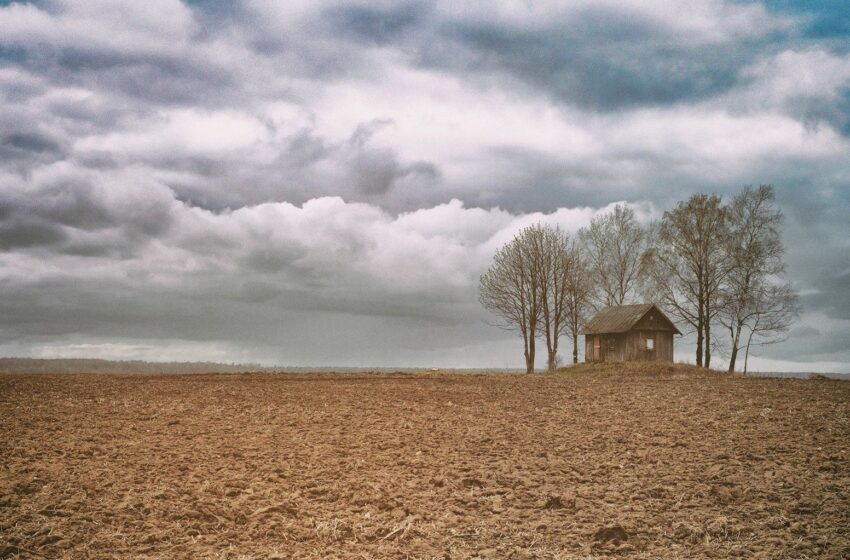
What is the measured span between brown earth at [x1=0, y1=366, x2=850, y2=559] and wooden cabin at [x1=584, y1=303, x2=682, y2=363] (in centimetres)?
3129

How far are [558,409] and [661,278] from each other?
108 ft

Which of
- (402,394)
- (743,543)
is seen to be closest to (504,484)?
(743,543)

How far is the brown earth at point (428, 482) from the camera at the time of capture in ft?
30.8

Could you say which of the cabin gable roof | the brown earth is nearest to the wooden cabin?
the cabin gable roof

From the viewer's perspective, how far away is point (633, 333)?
52.3 metres

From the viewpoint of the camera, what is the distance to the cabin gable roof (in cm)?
5166

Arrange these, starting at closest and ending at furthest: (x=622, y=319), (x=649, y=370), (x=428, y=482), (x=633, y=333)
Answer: (x=428, y=482)
(x=649, y=370)
(x=633, y=333)
(x=622, y=319)

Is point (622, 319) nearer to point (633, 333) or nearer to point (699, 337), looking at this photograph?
point (633, 333)

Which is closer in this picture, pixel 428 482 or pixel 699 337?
pixel 428 482

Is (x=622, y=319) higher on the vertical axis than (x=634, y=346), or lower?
higher

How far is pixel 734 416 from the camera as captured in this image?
18.2 metres

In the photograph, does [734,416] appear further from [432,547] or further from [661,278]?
[661,278]

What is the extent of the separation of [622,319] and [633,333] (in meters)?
1.44

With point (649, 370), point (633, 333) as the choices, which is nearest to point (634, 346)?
point (633, 333)
